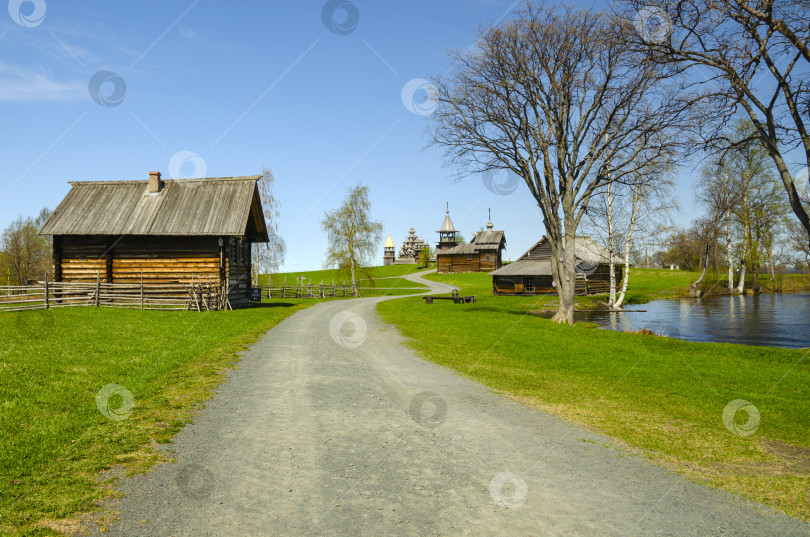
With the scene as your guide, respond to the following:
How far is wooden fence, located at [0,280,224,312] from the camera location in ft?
90.2

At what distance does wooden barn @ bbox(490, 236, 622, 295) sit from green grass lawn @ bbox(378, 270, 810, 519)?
32.1 m

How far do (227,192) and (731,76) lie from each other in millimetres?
26598

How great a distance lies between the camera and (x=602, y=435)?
26.9ft

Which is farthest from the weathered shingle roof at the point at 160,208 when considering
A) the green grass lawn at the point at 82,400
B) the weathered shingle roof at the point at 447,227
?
the weathered shingle roof at the point at 447,227

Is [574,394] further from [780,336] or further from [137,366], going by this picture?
[780,336]

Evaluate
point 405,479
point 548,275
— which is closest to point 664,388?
point 405,479

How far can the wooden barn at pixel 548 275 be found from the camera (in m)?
54.3

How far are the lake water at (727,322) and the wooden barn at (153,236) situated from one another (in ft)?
74.0

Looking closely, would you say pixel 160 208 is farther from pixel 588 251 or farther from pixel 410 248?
pixel 410 248

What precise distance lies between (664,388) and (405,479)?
867cm

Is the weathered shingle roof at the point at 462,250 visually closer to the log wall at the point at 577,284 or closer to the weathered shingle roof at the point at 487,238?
the weathered shingle roof at the point at 487,238

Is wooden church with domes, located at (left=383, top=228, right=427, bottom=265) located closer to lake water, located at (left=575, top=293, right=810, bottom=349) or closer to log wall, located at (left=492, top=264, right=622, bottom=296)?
log wall, located at (left=492, top=264, right=622, bottom=296)

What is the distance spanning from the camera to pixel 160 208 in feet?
99.5

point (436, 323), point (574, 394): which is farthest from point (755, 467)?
point (436, 323)
